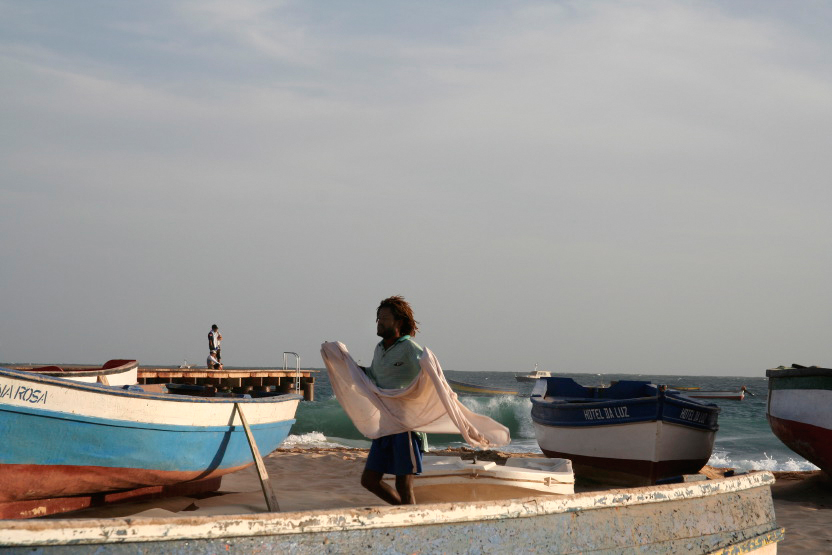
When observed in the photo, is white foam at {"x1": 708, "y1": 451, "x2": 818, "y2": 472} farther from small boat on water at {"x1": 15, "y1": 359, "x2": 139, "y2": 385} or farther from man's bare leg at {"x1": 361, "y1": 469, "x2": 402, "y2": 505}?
man's bare leg at {"x1": 361, "y1": 469, "x2": 402, "y2": 505}

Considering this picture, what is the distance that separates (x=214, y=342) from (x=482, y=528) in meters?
23.4

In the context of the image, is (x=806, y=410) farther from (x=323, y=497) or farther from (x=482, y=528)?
(x=482, y=528)

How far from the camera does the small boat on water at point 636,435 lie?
443 inches

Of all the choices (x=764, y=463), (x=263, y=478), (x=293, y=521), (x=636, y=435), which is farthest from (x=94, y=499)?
(x=764, y=463)

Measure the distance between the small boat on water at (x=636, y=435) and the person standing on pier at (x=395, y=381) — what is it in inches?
263

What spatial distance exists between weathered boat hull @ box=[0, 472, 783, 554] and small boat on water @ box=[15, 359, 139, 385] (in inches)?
257

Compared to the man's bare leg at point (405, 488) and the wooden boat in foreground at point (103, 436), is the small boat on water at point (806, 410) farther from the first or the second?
the man's bare leg at point (405, 488)

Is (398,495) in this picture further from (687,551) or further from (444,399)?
(687,551)

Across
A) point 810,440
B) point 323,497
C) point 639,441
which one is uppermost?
point 810,440

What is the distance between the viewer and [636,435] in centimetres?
1138

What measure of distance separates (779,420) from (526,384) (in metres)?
84.6

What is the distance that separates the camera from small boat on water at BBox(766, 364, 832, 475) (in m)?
10.7

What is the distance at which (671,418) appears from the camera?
11336 mm

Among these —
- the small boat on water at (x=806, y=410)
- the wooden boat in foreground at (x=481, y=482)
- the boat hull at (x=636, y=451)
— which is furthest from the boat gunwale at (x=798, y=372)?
the wooden boat in foreground at (x=481, y=482)
